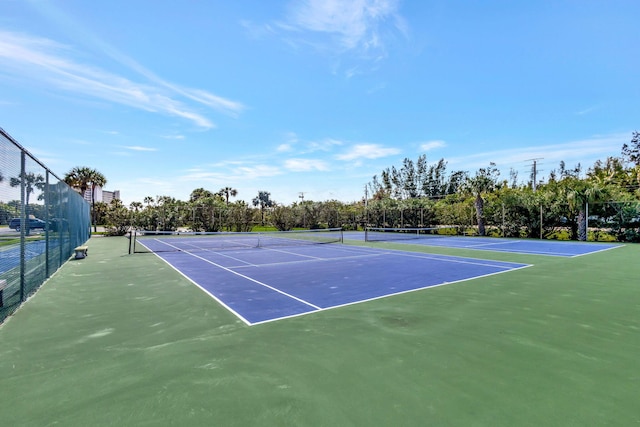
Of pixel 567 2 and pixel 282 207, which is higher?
pixel 567 2

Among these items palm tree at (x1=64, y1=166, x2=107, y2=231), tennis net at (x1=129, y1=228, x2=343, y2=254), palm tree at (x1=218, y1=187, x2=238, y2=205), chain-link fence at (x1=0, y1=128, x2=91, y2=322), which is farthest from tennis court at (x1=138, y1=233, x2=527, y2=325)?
palm tree at (x1=218, y1=187, x2=238, y2=205)

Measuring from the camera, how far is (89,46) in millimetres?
10461

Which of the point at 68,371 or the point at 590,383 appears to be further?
the point at 68,371

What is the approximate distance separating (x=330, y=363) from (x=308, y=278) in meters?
4.68

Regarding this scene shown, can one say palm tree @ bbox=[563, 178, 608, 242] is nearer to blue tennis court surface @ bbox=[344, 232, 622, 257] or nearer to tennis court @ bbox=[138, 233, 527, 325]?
blue tennis court surface @ bbox=[344, 232, 622, 257]

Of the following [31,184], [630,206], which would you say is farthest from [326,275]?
[630,206]

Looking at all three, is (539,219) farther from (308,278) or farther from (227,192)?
(227,192)

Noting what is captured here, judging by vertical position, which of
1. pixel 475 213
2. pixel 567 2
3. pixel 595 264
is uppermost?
pixel 567 2

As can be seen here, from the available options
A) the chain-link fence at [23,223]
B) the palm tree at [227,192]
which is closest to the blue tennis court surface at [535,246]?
the chain-link fence at [23,223]

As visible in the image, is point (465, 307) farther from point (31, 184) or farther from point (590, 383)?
point (31, 184)

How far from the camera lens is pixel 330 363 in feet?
10.7

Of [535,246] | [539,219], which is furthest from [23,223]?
[539,219]

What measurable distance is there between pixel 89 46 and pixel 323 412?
13074 millimetres

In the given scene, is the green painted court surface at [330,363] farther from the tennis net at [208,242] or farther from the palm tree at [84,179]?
the palm tree at [84,179]
